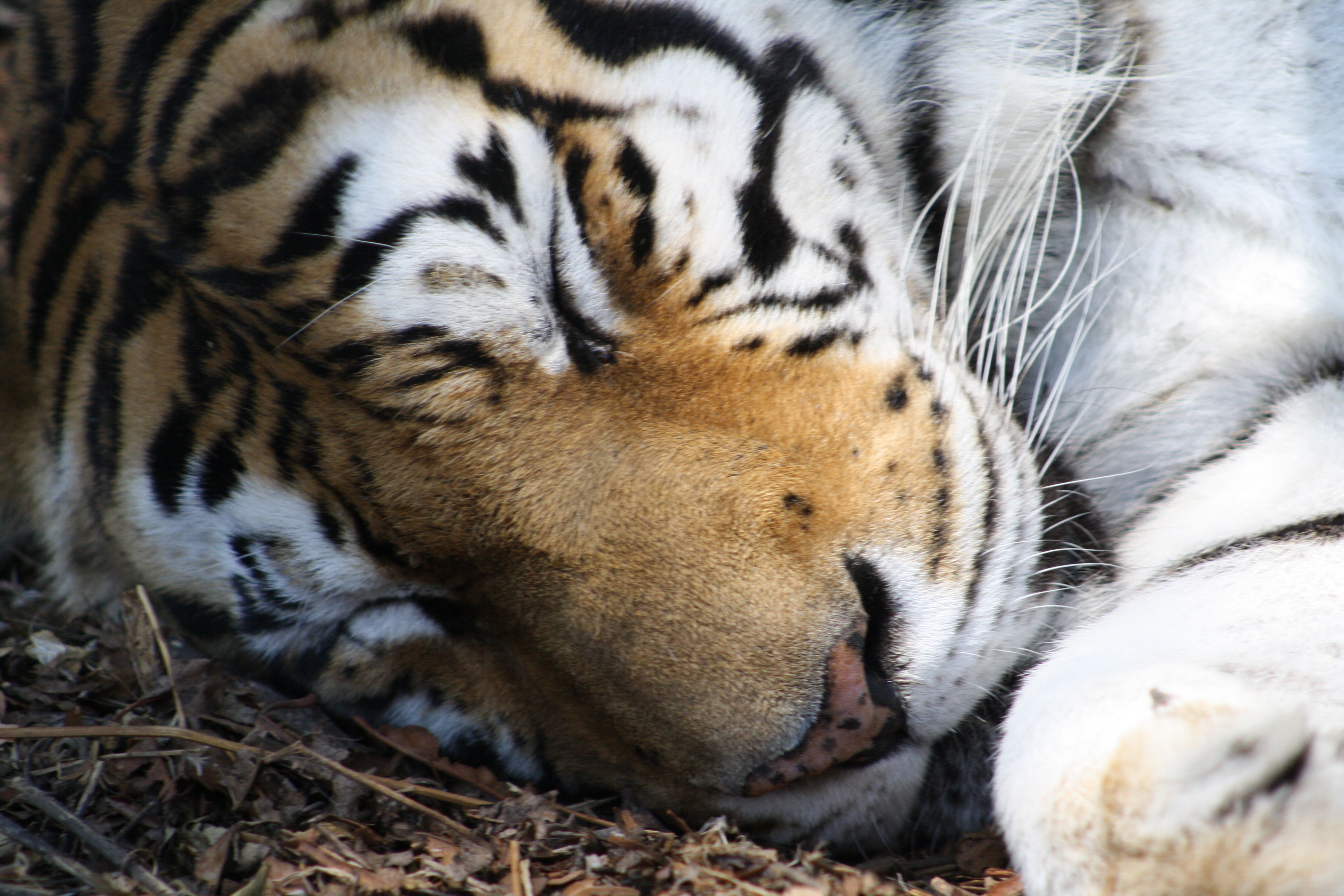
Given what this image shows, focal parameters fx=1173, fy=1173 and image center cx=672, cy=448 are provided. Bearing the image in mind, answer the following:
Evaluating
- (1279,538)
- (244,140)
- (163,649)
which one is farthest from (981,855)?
(244,140)

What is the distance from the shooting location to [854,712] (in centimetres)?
132

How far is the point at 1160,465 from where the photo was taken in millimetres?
1799

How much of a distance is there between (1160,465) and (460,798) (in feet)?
3.76

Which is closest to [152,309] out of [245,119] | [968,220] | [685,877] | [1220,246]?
[245,119]

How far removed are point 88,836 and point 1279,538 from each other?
5.12 feet

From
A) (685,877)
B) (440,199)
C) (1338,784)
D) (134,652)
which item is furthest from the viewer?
(134,652)

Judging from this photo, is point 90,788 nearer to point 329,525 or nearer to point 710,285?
point 329,525

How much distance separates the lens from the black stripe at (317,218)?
1509mm

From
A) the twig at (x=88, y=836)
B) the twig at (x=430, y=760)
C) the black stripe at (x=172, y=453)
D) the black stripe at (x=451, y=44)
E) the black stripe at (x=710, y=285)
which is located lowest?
the twig at (x=430, y=760)

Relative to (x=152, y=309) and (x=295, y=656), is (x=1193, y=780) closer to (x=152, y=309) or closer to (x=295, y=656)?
(x=295, y=656)

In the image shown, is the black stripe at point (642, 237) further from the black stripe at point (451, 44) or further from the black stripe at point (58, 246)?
the black stripe at point (58, 246)

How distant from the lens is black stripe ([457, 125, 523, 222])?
1490 mm

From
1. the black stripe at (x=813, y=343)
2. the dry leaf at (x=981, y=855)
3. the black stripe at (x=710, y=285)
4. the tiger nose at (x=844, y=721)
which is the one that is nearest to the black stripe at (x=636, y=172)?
the black stripe at (x=710, y=285)

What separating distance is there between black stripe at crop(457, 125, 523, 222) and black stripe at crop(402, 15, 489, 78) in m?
0.12
